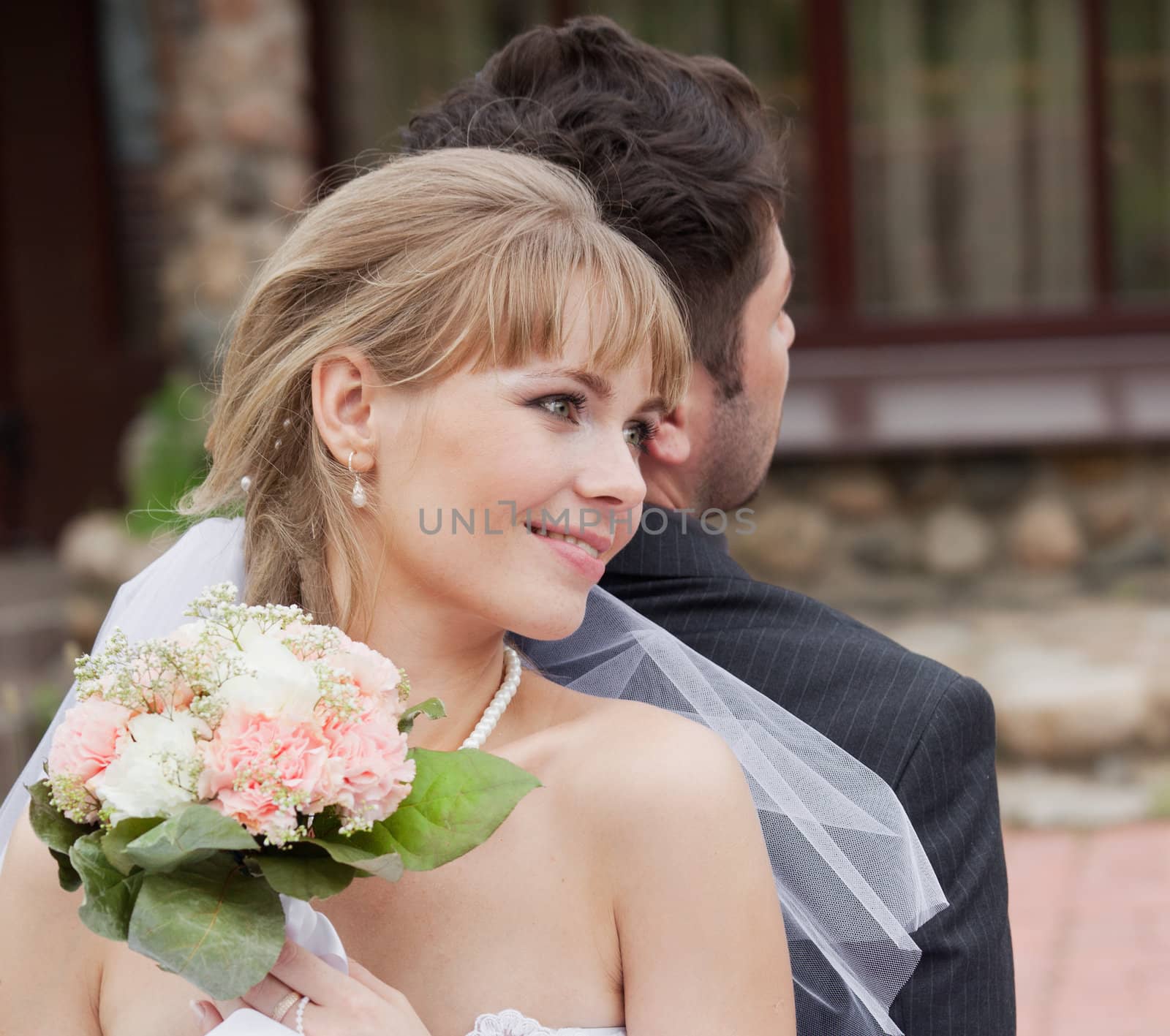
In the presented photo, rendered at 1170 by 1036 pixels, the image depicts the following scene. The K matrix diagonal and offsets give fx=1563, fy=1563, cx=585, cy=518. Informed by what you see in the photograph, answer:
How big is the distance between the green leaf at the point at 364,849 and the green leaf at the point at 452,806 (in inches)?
0.4

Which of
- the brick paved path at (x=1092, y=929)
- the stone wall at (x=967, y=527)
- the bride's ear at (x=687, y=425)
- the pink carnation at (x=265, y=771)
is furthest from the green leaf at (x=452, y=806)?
the stone wall at (x=967, y=527)

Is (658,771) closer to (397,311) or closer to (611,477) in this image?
(611,477)

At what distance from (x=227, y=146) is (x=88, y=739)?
5457 millimetres

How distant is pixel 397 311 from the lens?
1.83 m

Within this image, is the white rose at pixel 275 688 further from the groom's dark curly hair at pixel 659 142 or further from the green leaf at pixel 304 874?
the groom's dark curly hair at pixel 659 142

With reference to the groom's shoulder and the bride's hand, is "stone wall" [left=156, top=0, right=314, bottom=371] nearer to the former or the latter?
the groom's shoulder

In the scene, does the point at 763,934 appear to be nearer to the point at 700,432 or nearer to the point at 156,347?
the point at 700,432

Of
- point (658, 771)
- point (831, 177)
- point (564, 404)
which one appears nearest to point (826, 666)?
point (658, 771)

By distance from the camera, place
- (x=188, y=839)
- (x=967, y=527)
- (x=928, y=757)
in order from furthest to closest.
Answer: (x=967, y=527) → (x=928, y=757) → (x=188, y=839)

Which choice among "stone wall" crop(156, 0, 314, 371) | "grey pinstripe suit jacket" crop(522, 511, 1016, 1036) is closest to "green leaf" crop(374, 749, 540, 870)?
"grey pinstripe suit jacket" crop(522, 511, 1016, 1036)

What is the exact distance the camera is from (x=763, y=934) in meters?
1.74

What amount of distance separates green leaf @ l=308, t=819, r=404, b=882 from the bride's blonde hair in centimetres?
46

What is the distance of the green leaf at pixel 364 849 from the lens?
1457 millimetres

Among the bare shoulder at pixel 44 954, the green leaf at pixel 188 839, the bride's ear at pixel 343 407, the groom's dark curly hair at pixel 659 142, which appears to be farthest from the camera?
the groom's dark curly hair at pixel 659 142
